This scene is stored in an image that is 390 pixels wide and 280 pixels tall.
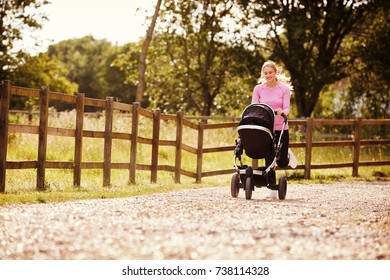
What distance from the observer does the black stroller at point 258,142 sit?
8133 millimetres

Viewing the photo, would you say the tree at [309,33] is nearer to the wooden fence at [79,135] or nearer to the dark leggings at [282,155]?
the wooden fence at [79,135]

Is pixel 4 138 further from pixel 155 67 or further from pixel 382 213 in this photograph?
pixel 155 67

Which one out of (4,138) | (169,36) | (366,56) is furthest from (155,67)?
(4,138)

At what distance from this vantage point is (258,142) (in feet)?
27.1

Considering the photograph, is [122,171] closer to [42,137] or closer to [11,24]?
[42,137]

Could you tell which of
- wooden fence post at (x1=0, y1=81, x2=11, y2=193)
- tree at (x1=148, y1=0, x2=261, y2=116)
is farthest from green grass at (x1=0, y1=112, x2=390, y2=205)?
tree at (x1=148, y1=0, x2=261, y2=116)

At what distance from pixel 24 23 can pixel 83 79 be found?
135 ft

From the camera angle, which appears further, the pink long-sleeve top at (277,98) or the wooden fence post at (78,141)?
the wooden fence post at (78,141)

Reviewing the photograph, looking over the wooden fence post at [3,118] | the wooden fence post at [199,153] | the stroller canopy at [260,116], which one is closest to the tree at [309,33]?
the wooden fence post at [199,153]

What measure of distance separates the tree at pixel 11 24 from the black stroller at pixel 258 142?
26.7 m

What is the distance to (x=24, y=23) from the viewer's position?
3362 cm

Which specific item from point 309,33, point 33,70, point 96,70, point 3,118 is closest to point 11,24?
point 33,70

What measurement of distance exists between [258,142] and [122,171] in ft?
15.7

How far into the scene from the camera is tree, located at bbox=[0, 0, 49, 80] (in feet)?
108
